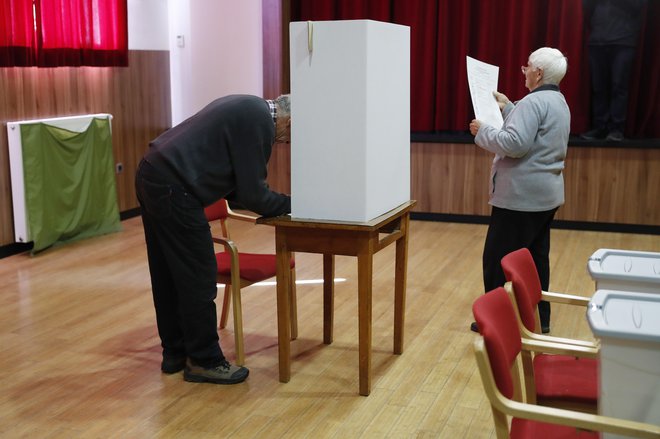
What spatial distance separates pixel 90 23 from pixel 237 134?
11.5 feet

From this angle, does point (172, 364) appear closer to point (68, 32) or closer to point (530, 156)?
point (530, 156)

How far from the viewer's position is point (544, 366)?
8.27 feet

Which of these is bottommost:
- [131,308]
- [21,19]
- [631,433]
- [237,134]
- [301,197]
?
[131,308]

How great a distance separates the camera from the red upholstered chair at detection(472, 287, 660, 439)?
179 centimetres

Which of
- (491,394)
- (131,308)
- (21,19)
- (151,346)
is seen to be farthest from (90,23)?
(491,394)

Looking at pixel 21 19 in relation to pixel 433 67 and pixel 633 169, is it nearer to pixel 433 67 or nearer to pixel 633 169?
pixel 433 67

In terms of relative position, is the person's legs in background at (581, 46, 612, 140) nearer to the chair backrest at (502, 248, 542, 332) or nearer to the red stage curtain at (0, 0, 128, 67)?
the red stage curtain at (0, 0, 128, 67)

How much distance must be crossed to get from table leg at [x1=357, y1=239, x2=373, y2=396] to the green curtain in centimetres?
319

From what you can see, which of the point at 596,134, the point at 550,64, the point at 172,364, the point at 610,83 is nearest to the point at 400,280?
the point at 172,364

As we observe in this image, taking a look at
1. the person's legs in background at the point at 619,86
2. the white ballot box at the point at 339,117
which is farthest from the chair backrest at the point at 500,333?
the person's legs in background at the point at 619,86

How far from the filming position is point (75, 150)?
230 inches

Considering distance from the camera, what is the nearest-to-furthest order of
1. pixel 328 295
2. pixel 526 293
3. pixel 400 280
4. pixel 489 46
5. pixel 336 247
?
pixel 526 293, pixel 336 247, pixel 400 280, pixel 328 295, pixel 489 46

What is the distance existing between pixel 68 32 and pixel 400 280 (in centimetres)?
356

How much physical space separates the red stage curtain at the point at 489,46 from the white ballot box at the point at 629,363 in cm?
497
